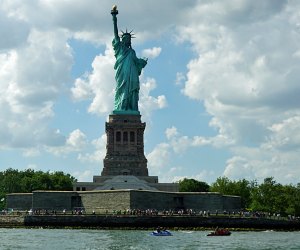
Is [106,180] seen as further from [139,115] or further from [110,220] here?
[110,220]

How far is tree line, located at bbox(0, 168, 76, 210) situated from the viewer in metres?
121

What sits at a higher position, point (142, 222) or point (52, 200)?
point (52, 200)

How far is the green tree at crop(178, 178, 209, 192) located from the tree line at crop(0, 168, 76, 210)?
76.0 feet

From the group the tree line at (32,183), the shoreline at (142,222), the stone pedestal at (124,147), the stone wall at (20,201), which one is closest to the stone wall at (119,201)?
the stone wall at (20,201)

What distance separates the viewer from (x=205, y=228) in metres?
81.4

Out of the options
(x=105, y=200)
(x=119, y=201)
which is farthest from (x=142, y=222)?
(x=105, y=200)

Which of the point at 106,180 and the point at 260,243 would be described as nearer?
the point at 260,243

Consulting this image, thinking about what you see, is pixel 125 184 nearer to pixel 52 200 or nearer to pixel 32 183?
pixel 52 200

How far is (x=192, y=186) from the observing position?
137 m

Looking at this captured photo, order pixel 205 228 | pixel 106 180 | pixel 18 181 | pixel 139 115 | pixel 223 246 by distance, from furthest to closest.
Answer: pixel 18 181 < pixel 139 115 < pixel 106 180 < pixel 205 228 < pixel 223 246

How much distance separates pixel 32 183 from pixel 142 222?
4520cm

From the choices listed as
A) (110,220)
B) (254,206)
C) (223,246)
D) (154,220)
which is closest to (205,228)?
(154,220)

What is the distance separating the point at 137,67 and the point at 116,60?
3625 millimetres

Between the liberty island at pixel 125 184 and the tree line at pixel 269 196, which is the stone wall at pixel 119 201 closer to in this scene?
the liberty island at pixel 125 184
